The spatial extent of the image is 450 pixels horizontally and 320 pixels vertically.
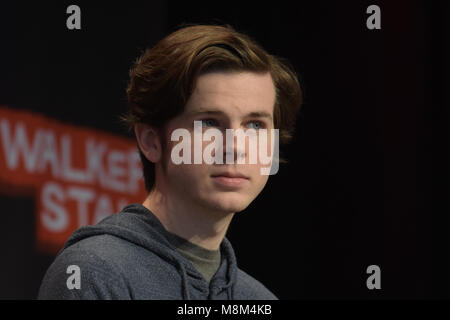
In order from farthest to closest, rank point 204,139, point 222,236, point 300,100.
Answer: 1. point 300,100
2. point 222,236
3. point 204,139

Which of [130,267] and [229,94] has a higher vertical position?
[229,94]

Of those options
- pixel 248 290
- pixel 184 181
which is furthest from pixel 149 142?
pixel 248 290

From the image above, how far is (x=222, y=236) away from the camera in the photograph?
1.88 m

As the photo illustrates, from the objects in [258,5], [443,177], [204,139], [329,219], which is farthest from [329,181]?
[204,139]

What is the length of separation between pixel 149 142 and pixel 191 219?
23 centimetres

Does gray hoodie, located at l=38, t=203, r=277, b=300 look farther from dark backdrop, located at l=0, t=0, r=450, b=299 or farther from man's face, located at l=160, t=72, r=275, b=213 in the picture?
dark backdrop, located at l=0, t=0, r=450, b=299

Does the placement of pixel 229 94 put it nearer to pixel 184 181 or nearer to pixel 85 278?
pixel 184 181

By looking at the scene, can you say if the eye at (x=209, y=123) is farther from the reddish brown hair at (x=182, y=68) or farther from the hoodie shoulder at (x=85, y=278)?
the hoodie shoulder at (x=85, y=278)

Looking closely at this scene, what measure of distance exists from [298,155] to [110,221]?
1314 millimetres

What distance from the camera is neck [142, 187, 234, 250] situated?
70.8 inches

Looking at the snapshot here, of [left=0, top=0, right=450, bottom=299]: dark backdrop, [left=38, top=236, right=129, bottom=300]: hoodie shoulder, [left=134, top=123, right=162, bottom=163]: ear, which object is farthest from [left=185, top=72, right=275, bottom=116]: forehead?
[left=0, top=0, right=450, bottom=299]: dark backdrop

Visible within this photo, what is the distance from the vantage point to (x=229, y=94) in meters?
1.77
